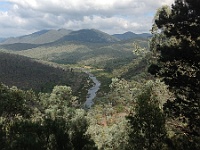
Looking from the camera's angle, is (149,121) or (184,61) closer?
(184,61)

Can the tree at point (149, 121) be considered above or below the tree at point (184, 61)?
below

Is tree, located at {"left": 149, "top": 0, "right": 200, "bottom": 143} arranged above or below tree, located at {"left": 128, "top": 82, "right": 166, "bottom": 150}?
above

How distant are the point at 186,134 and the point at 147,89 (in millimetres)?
6898

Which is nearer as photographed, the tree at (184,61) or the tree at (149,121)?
the tree at (184,61)

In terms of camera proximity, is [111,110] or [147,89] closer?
[147,89]

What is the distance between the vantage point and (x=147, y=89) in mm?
36000

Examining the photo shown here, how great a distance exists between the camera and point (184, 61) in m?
29.7

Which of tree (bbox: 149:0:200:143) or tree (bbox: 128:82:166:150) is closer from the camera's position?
tree (bbox: 149:0:200:143)

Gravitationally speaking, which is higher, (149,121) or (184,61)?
(184,61)

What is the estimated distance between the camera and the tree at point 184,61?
28.7m

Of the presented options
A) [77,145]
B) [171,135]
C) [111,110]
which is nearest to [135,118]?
[171,135]

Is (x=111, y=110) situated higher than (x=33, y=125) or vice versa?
(x=33, y=125)

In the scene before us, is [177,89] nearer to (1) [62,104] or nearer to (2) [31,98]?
(1) [62,104]

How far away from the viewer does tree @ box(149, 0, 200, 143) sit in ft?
94.2
